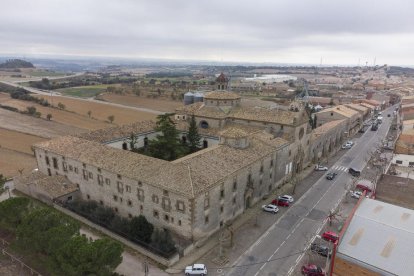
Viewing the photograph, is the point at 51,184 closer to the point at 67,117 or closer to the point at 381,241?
the point at 381,241

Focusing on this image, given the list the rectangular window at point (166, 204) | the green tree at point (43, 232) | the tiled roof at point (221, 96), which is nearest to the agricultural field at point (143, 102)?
the tiled roof at point (221, 96)

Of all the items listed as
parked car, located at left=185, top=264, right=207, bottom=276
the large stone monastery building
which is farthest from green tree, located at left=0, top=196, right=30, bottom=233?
parked car, located at left=185, top=264, right=207, bottom=276

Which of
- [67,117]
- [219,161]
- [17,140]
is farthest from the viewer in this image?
[67,117]

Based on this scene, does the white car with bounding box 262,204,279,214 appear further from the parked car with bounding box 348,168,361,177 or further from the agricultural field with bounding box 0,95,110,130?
the agricultural field with bounding box 0,95,110,130

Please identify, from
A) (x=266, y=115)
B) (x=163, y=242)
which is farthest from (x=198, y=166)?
(x=266, y=115)

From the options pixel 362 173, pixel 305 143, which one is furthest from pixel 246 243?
pixel 362 173

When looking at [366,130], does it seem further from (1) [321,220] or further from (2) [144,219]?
(2) [144,219]

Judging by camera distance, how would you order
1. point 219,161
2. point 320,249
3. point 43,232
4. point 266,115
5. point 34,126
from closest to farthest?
point 43,232 → point 320,249 → point 219,161 → point 266,115 → point 34,126
